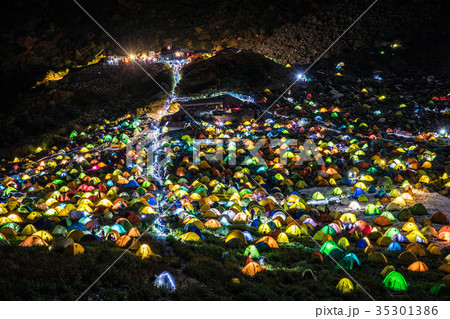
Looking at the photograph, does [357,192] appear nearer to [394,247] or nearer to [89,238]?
[394,247]

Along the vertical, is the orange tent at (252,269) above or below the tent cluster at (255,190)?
above

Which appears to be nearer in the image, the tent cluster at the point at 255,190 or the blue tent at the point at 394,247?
the tent cluster at the point at 255,190

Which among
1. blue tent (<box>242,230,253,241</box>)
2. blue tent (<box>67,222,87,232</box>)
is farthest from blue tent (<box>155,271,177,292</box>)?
blue tent (<box>67,222,87,232</box>)

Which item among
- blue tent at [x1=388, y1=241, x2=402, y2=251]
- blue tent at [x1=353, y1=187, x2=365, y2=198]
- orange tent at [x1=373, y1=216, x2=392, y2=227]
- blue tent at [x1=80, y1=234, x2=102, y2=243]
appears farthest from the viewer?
blue tent at [x1=353, y1=187, x2=365, y2=198]

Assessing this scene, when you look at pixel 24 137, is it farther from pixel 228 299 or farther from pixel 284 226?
pixel 228 299

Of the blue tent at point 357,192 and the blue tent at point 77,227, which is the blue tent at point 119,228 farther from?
the blue tent at point 357,192

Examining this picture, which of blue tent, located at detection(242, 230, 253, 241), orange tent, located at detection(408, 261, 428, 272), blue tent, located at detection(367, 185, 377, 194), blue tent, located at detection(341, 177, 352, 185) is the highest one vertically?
blue tent, located at detection(242, 230, 253, 241)

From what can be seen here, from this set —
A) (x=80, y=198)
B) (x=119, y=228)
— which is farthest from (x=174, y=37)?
(x=119, y=228)

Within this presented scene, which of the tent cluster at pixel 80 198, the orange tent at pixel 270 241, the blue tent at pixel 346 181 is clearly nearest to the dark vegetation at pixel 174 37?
the tent cluster at pixel 80 198

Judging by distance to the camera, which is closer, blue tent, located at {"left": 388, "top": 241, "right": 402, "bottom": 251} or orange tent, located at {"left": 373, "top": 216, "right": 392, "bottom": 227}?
blue tent, located at {"left": 388, "top": 241, "right": 402, "bottom": 251}

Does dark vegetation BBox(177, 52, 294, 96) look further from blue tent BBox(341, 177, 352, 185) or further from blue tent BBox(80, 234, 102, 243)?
blue tent BBox(80, 234, 102, 243)

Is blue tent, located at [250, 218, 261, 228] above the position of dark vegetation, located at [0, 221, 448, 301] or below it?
below
